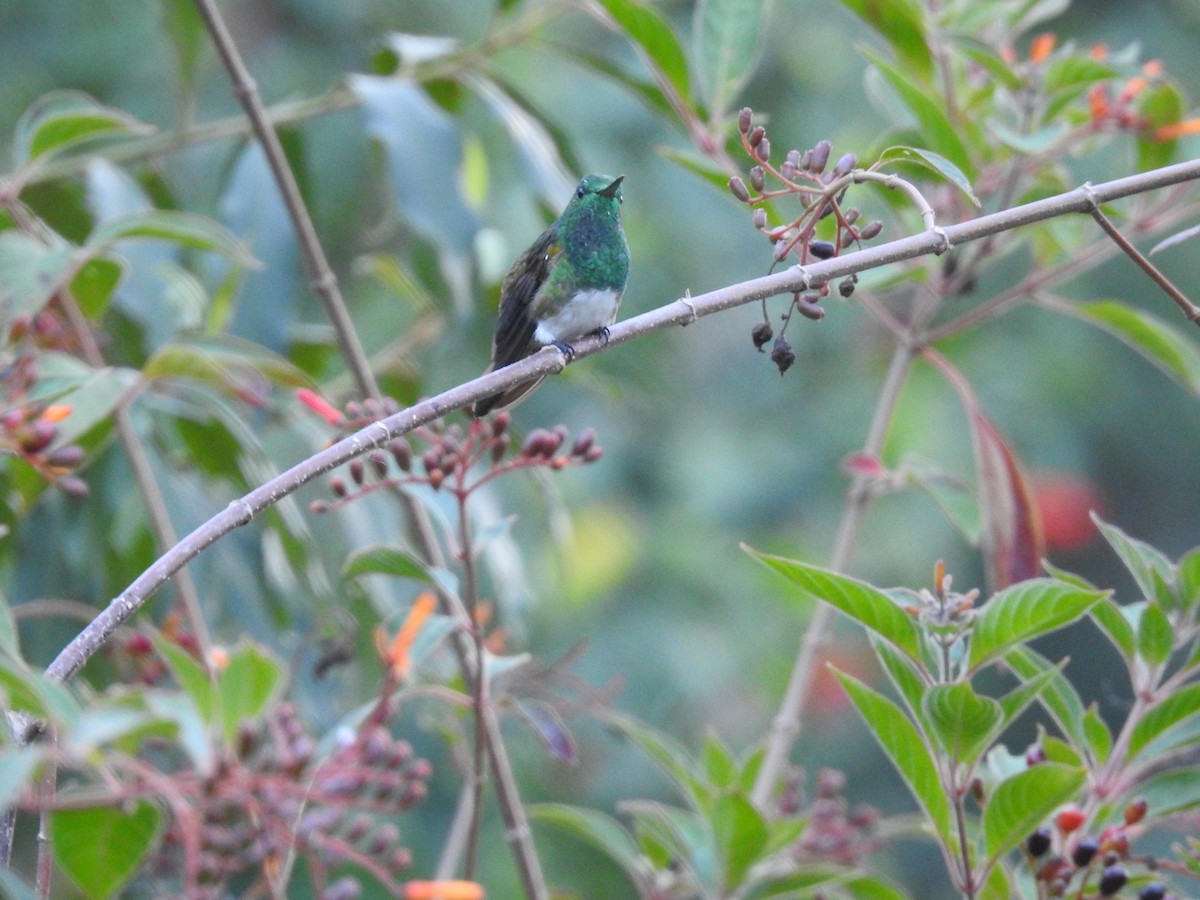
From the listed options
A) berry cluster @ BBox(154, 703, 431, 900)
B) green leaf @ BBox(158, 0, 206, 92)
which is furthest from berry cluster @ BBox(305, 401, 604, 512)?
green leaf @ BBox(158, 0, 206, 92)

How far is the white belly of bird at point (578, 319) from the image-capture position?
9.01 feet

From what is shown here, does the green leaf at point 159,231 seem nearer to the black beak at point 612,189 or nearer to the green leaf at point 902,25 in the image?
the black beak at point 612,189

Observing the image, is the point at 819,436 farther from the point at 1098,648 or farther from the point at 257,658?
the point at 257,658

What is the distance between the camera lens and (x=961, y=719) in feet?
4.89

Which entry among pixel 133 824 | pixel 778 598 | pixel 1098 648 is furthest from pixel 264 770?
pixel 1098 648

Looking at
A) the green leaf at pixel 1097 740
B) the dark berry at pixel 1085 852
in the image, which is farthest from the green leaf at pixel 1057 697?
the dark berry at pixel 1085 852

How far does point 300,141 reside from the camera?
9.80 feet

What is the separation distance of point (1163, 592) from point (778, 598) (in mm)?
5887

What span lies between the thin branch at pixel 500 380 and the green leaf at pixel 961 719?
47cm

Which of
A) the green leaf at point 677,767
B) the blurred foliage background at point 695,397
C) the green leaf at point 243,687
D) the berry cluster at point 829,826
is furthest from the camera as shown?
the blurred foliage background at point 695,397

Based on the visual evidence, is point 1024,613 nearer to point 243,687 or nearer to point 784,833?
point 784,833

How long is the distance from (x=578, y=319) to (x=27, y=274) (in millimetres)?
1126

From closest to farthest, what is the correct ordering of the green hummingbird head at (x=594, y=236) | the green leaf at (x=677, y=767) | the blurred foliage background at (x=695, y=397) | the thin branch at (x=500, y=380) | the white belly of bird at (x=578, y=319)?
the thin branch at (x=500, y=380) < the green leaf at (x=677, y=767) < the white belly of bird at (x=578, y=319) < the green hummingbird head at (x=594, y=236) < the blurred foliage background at (x=695, y=397)

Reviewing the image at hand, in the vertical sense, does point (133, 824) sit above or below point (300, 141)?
below
